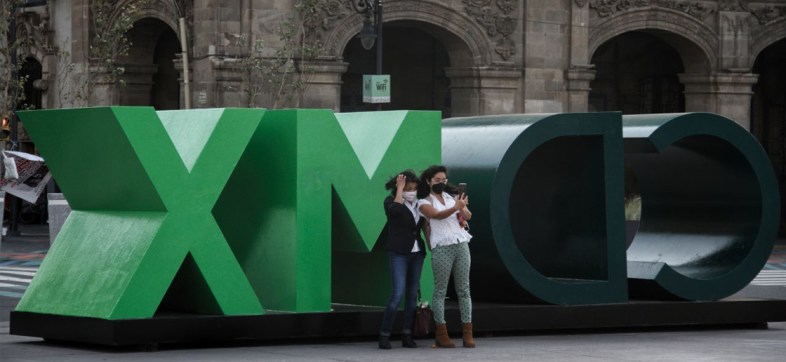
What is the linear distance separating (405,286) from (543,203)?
3.26 metres

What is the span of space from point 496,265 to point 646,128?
8.13 ft

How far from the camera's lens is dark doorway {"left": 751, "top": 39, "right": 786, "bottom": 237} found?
145ft

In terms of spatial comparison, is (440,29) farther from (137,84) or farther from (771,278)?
(771,278)

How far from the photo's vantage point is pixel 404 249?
15266 mm

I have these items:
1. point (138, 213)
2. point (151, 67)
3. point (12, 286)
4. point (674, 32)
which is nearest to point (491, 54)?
point (674, 32)

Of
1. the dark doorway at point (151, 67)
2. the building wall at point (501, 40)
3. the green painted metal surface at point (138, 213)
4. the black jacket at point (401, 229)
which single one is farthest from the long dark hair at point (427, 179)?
the dark doorway at point (151, 67)

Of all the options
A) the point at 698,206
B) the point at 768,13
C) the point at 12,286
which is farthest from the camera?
the point at 768,13

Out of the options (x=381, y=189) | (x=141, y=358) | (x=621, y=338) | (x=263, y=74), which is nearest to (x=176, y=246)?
(x=141, y=358)

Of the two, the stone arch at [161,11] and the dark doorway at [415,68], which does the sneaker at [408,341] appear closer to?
the stone arch at [161,11]

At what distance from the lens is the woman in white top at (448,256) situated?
1530 cm

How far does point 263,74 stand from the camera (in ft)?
112

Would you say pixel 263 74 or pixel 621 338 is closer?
pixel 621 338

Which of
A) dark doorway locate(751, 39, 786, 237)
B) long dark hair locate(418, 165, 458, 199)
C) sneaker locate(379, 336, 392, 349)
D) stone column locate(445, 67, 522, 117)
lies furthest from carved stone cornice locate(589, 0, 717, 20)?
sneaker locate(379, 336, 392, 349)

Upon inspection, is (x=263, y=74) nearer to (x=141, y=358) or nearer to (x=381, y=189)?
(x=381, y=189)
